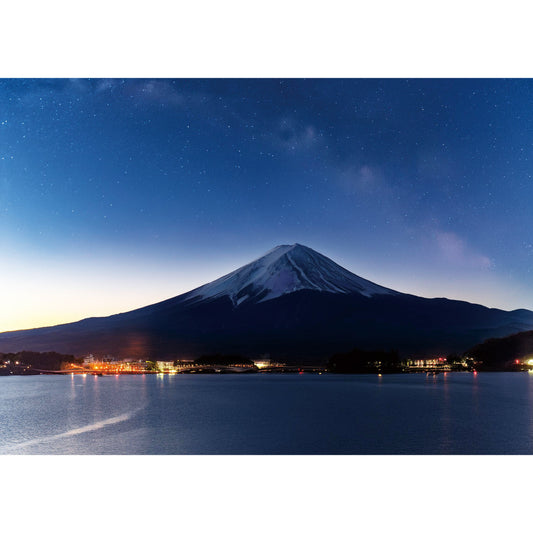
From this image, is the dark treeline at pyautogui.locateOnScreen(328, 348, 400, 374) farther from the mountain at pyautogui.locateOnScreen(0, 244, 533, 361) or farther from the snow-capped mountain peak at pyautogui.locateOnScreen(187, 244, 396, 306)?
the snow-capped mountain peak at pyautogui.locateOnScreen(187, 244, 396, 306)

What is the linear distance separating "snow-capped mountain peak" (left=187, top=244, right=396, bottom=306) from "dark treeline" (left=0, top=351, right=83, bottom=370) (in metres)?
13.1

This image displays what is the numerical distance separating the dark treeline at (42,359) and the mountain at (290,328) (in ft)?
1.85

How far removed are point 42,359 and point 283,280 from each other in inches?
907

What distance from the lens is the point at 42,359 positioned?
4362 centimetres

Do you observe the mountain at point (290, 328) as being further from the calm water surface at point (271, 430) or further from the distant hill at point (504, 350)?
the calm water surface at point (271, 430)

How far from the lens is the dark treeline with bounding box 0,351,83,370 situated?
141 ft

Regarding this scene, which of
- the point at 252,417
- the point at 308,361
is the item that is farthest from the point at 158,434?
the point at 308,361

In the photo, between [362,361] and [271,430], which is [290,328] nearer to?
[362,361]

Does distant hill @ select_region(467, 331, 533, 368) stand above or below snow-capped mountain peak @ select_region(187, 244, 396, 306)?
below

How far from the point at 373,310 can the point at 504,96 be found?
35.2 m

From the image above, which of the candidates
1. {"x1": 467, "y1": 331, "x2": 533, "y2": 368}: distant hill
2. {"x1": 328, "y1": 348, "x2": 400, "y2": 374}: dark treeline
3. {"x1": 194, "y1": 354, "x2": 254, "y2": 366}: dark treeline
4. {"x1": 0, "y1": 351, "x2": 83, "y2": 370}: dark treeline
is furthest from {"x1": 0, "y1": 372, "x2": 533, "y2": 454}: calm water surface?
{"x1": 0, "y1": 351, "x2": 83, "y2": 370}: dark treeline

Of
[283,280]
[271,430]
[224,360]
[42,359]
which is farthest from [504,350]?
[42,359]
